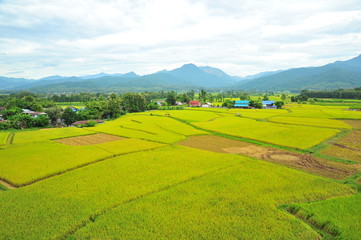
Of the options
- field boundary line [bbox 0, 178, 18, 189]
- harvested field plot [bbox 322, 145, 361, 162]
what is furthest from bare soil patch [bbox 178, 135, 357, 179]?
field boundary line [bbox 0, 178, 18, 189]

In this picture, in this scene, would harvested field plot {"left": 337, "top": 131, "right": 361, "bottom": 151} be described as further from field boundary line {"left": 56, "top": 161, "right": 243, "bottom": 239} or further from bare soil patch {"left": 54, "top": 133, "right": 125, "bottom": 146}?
bare soil patch {"left": 54, "top": 133, "right": 125, "bottom": 146}

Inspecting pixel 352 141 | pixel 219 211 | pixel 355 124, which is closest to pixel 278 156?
pixel 219 211

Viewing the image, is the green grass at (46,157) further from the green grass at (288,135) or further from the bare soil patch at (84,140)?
the green grass at (288,135)

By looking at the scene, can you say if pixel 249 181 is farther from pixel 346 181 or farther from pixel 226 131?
pixel 226 131

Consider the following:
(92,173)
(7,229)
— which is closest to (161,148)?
(92,173)

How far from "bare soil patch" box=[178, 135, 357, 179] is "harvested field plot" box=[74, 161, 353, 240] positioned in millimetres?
Result: 3790

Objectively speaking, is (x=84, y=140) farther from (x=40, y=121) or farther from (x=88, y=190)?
(x=40, y=121)

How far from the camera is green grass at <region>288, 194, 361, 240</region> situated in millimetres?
10998

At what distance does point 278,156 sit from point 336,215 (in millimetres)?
12866

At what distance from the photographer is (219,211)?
41.2ft

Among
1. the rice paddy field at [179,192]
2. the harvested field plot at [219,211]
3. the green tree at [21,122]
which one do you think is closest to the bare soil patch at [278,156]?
the rice paddy field at [179,192]

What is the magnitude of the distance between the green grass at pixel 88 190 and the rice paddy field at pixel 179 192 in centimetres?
7

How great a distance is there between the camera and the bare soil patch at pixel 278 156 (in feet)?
65.5

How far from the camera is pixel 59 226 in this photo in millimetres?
11164
